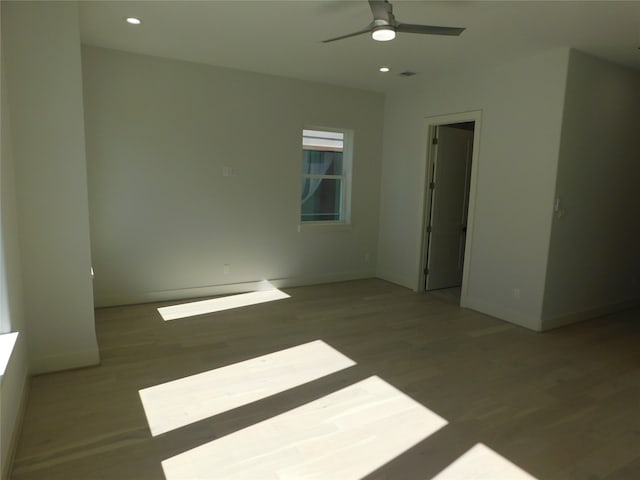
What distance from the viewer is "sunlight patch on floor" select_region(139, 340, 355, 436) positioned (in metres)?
2.50

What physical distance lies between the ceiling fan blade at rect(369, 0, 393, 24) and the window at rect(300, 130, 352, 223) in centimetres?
297

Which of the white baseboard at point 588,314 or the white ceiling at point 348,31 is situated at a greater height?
the white ceiling at point 348,31

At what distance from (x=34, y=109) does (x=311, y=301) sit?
10.7ft

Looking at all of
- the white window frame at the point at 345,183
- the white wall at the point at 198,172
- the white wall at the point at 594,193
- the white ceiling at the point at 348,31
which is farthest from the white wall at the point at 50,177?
the white wall at the point at 594,193

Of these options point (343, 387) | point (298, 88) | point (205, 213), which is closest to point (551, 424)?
point (343, 387)

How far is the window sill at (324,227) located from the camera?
551 cm

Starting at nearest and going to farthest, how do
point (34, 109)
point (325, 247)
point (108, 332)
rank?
point (34, 109)
point (108, 332)
point (325, 247)

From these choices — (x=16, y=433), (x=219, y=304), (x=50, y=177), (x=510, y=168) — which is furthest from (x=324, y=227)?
(x=16, y=433)

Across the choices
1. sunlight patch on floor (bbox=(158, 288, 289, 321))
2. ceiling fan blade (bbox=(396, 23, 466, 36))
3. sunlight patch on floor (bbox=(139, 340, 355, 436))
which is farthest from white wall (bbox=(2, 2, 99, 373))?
ceiling fan blade (bbox=(396, 23, 466, 36))

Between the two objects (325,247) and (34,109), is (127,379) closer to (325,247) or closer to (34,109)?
(34,109)

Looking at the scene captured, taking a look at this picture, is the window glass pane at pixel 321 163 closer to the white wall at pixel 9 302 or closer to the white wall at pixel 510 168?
the white wall at pixel 510 168

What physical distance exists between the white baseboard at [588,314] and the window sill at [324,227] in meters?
2.76

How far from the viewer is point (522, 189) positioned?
4148mm

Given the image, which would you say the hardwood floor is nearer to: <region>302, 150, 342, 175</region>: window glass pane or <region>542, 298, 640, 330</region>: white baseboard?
<region>542, 298, 640, 330</region>: white baseboard
